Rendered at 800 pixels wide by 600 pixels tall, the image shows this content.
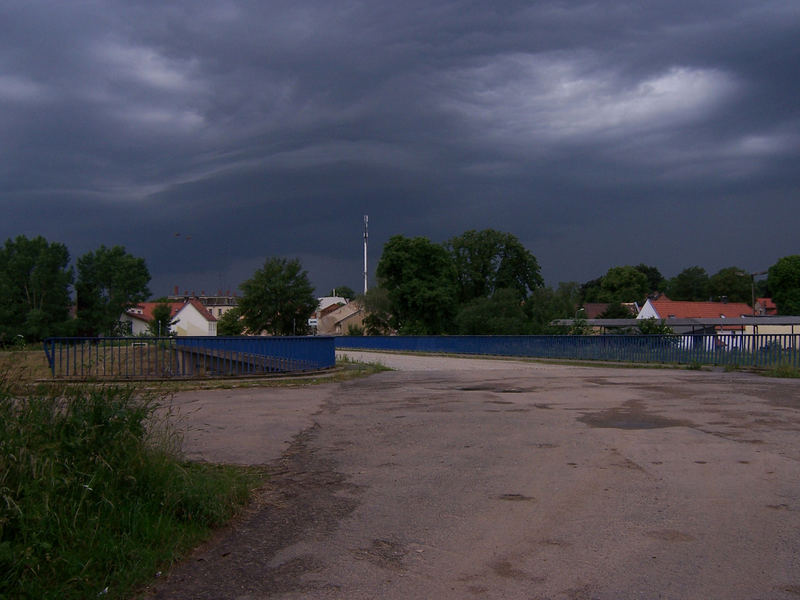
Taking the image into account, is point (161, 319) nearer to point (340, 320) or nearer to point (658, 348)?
point (340, 320)

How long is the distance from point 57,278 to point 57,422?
8308cm

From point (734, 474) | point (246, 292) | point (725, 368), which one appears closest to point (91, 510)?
point (734, 474)

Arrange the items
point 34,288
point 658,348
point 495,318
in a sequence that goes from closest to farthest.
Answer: point 658,348 < point 495,318 < point 34,288

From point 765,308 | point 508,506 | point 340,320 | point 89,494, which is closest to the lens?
point 89,494

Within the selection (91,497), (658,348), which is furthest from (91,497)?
(658,348)

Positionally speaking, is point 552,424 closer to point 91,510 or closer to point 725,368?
point 91,510

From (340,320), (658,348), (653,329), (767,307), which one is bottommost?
(658,348)

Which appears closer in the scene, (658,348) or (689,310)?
(658,348)

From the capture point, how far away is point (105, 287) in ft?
287

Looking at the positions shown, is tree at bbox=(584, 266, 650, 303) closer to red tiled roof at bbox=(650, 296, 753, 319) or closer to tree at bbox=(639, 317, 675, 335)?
red tiled roof at bbox=(650, 296, 753, 319)

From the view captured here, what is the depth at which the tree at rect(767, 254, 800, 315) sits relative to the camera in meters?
91.6

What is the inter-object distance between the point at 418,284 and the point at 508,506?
72.6 meters

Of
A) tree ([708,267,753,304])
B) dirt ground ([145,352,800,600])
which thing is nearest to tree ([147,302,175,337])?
dirt ground ([145,352,800,600])

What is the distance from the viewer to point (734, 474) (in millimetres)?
7734
